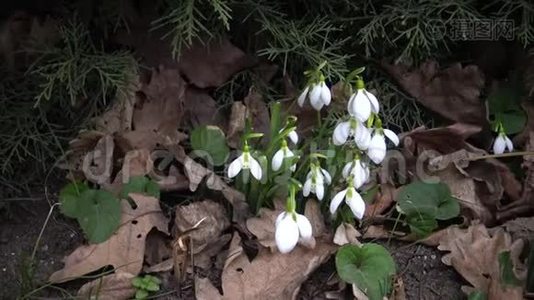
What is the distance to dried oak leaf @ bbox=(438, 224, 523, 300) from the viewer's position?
6.98ft

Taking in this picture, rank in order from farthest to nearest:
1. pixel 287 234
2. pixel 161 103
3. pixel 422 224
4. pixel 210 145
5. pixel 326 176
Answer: pixel 161 103
pixel 210 145
pixel 422 224
pixel 326 176
pixel 287 234

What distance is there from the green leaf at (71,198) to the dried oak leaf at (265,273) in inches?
15.6

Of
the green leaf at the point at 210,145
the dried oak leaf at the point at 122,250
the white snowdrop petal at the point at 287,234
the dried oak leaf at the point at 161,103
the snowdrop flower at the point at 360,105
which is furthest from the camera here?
the dried oak leaf at the point at 161,103

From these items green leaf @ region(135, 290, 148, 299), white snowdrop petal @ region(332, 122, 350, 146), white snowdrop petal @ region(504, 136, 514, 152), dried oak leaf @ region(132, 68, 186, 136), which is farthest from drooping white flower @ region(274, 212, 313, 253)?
white snowdrop petal @ region(504, 136, 514, 152)

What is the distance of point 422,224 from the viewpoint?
2260 millimetres

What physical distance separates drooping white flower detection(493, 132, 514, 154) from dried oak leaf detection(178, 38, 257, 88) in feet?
2.57

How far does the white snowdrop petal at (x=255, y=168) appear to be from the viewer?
6.82 ft

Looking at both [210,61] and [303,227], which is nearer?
[303,227]

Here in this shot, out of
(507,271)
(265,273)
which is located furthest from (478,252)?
(265,273)

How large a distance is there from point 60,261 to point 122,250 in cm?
20

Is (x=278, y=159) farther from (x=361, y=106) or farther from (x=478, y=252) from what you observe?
(x=478, y=252)

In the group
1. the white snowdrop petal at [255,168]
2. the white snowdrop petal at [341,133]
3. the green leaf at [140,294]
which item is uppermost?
the white snowdrop petal at [341,133]

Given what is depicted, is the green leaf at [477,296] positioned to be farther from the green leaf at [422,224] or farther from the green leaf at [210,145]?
the green leaf at [210,145]

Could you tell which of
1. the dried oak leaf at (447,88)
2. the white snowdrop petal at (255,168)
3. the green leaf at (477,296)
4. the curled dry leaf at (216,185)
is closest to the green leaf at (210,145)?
the curled dry leaf at (216,185)
